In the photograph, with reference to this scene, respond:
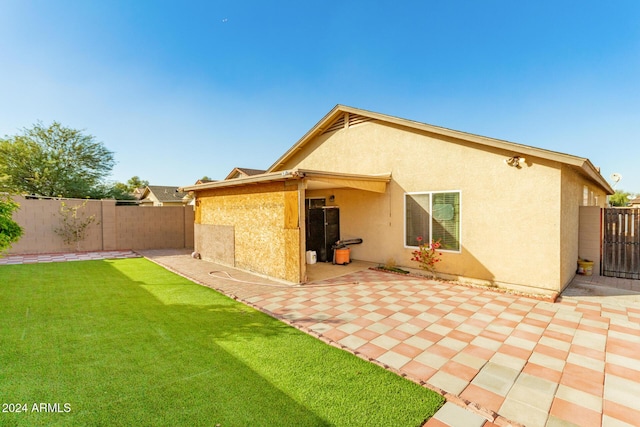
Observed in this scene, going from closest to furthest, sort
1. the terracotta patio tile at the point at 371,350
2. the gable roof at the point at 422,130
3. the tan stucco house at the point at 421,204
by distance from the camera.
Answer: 1. the terracotta patio tile at the point at 371,350
2. the gable roof at the point at 422,130
3. the tan stucco house at the point at 421,204

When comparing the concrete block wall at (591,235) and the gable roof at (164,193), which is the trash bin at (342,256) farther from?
the gable roof at (164,193)

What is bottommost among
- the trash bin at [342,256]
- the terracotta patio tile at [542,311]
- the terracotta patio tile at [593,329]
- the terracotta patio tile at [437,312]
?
the terracotta patio tile at [593,329]

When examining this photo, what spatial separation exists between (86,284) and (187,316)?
4.72 meters

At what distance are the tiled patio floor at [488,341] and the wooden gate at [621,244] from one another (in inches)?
99.9

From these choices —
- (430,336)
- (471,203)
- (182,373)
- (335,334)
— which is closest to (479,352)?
(430,336)

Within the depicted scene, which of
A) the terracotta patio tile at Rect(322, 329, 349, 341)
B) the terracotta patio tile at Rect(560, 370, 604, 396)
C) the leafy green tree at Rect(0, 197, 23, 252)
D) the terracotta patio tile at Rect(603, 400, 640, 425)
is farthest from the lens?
the leafy green tree at Rect(0, 197, 23, 252)

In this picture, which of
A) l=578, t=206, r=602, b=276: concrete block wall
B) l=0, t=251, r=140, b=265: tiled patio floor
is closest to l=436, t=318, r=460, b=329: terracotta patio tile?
l=578, t=206, r=602, b=276: concrete block wall

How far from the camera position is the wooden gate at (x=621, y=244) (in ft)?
29.1

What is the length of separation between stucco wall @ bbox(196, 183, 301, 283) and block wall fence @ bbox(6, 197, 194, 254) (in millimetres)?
6245

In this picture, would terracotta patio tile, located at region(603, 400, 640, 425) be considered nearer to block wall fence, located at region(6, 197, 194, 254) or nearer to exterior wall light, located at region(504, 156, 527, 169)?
exterior wall light, located at region(504, 156, 527, 169)

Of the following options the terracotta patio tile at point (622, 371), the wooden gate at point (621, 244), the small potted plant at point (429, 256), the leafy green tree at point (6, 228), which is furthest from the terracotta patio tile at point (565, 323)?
the leafy green tree at point (6, 228)

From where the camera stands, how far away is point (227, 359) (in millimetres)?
3984

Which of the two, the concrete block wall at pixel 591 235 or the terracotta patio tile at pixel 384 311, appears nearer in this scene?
the terracotta patio tile at pixel 384 311

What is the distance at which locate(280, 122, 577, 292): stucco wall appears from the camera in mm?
6965
